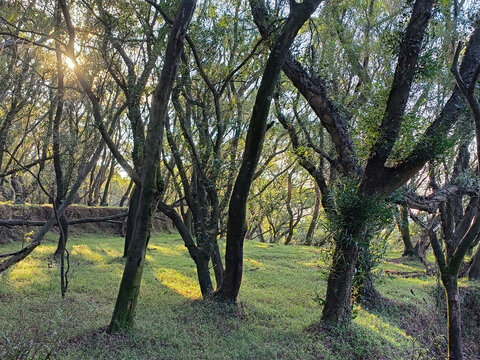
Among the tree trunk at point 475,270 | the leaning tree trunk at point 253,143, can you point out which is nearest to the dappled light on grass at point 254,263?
the leaning tree trunk at point 253,143

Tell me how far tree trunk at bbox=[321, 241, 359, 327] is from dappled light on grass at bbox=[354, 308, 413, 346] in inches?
32.8

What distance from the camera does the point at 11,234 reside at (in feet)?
41.7

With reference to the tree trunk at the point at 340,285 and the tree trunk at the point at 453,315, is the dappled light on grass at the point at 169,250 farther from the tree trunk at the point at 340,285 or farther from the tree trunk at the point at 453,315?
the tree trunk at the point at 453,315

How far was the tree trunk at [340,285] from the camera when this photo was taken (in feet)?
19.2

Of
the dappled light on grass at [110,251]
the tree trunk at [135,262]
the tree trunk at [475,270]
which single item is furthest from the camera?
the tree trunk at [475,270]

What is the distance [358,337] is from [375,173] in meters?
2.71

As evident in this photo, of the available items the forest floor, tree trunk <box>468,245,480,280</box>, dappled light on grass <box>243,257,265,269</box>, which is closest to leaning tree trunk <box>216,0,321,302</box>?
the forest floor

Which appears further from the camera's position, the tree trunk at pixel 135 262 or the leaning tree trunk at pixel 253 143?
the leaning tree trunk at pixel 253 143

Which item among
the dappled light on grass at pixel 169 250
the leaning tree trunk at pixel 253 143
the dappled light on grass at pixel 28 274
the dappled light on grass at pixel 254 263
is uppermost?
the leaning tree trunk at pixel 253 143

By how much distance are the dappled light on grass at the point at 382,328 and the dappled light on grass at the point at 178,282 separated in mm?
3318

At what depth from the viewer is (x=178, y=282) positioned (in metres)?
8.50

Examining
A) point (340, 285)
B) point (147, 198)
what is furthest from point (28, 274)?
point (340, 285)

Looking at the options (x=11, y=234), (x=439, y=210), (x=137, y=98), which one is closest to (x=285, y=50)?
(x=137, y=98)

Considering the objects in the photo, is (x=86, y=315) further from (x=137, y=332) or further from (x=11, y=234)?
(x=11, y=234)
